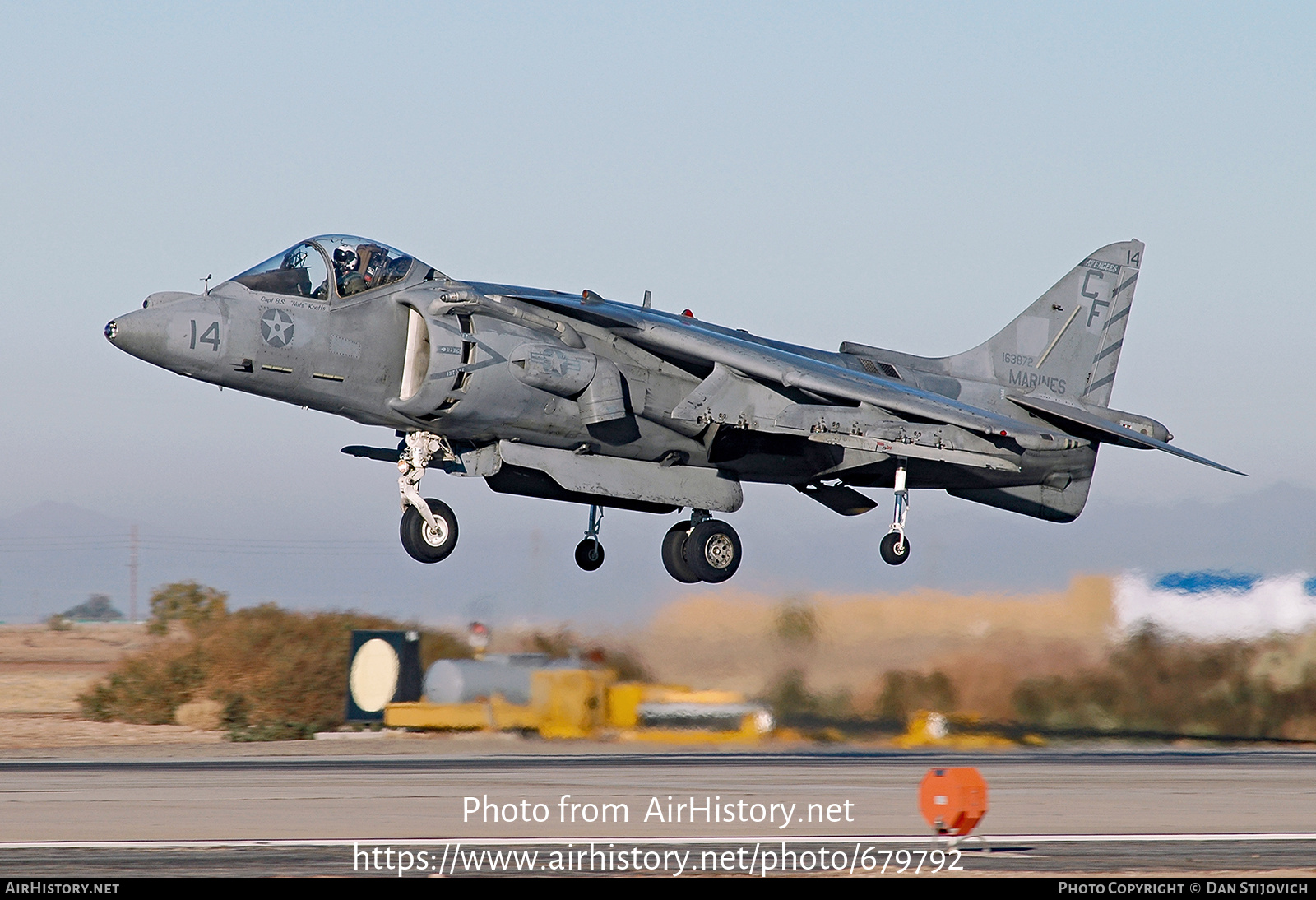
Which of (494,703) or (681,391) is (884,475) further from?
(494,703)

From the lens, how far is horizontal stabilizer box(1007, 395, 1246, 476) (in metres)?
19.8

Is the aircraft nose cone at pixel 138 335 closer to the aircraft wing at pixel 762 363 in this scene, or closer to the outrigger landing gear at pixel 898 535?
the aircraft wing at pixel 762 363

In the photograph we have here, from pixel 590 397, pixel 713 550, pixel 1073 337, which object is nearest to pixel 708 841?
pixel 590 397

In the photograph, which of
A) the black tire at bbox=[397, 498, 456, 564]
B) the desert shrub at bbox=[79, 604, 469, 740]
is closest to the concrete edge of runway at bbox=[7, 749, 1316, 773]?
the black tire at bbox=[397, 498, 456, 564]

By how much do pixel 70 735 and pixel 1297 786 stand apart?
2042 centimetres

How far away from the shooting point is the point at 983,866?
38.0ft

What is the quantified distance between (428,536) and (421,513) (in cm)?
27

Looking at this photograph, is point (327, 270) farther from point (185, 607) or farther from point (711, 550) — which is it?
point (185, 607)

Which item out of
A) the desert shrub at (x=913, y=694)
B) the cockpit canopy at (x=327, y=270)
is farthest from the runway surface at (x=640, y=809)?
the cockpit canopy at (x=327, y=270)

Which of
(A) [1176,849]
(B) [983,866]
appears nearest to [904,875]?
(B) [983,866]

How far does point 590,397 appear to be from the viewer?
57.2 feet

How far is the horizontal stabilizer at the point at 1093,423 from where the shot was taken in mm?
19828

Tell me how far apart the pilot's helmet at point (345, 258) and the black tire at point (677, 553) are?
19.4 ft

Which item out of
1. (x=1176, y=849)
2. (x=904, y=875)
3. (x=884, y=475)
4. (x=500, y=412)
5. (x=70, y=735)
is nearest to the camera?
(x=904, y=875)
